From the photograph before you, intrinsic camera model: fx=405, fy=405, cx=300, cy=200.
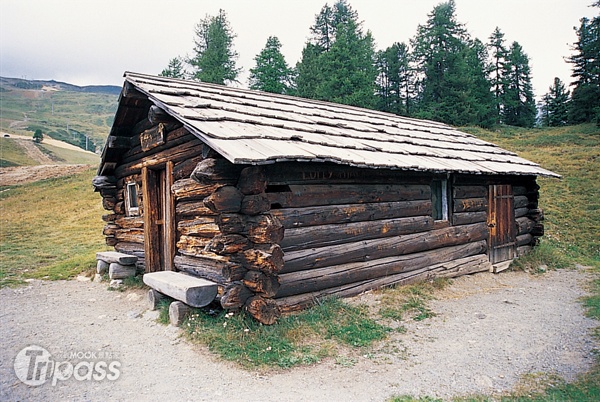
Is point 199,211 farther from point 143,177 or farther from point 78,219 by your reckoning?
point 78,219

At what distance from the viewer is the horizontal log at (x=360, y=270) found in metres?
6.30

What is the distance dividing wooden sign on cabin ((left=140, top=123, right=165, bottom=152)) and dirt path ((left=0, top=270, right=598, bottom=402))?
126 inches

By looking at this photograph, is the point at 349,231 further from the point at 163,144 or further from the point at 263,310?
the point at 163,144

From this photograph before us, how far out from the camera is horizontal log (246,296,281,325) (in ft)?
18.5

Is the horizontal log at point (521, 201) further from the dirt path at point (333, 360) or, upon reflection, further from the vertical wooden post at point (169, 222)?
the vertical wooden post at point (169, 222)

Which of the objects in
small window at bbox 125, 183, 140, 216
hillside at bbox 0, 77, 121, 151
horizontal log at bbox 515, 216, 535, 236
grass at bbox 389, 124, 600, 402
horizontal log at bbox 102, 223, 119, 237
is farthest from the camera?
hillside at bbox 0, 77, 121, 151

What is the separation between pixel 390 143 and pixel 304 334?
4702mm

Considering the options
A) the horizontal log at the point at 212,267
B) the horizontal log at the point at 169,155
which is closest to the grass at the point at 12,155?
the horizontal log at the point at 169,155

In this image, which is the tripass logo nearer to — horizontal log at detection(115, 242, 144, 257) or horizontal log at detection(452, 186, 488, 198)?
horizontal log at detection(115, 242, 144, 257)

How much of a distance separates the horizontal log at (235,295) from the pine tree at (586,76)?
37713mm

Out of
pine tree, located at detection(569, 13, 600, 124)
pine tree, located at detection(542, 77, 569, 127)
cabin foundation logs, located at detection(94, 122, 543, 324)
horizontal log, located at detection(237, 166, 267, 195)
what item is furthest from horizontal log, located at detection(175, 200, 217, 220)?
pine tree, located at detection(542, 77, 569, 127)

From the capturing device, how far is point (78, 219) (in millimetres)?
21578

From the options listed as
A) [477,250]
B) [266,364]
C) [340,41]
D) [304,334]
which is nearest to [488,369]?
[304,334]

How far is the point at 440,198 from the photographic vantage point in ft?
30.9
